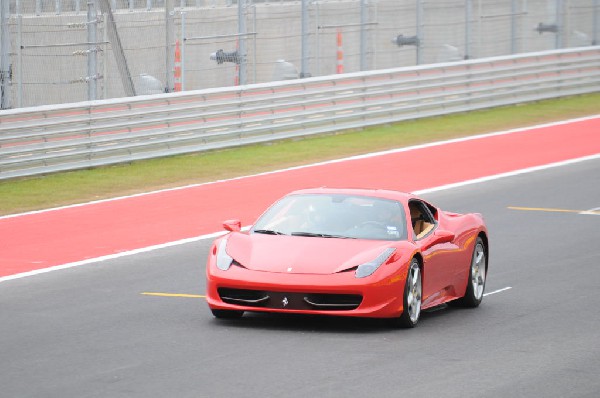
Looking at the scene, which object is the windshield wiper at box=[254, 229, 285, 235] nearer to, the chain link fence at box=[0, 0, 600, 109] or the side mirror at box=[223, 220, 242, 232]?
the side mirror at box=[223, 220, 242, 232]

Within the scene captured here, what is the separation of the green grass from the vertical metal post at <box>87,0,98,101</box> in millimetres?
1428

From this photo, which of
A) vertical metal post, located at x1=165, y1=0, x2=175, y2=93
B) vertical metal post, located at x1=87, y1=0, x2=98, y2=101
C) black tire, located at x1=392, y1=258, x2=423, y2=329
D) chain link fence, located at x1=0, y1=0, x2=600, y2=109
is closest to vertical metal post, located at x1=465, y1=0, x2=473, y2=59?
chain link fence, located at x1=0, y1=0, x2=600, y2=109

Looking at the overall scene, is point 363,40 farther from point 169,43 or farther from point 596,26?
point 596,26

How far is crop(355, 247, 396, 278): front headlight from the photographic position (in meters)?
10.9

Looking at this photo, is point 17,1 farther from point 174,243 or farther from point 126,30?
point 174,243

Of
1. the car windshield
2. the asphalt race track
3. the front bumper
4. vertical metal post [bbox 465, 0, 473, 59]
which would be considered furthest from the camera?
vertical metal post [bbox 465, 0, 473, 59]

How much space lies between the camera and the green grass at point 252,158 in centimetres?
2098

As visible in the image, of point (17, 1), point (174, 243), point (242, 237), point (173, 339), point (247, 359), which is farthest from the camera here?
point (17, 1)

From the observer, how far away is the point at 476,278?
1295cm

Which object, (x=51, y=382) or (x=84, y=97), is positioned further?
(x=84, y=97)

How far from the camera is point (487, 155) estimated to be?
26156 millimetres

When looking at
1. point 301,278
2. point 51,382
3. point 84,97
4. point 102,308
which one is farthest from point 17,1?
point 51,382

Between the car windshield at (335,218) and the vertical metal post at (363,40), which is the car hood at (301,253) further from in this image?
the vertical metal post at (363,40)

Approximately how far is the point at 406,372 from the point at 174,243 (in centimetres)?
763
